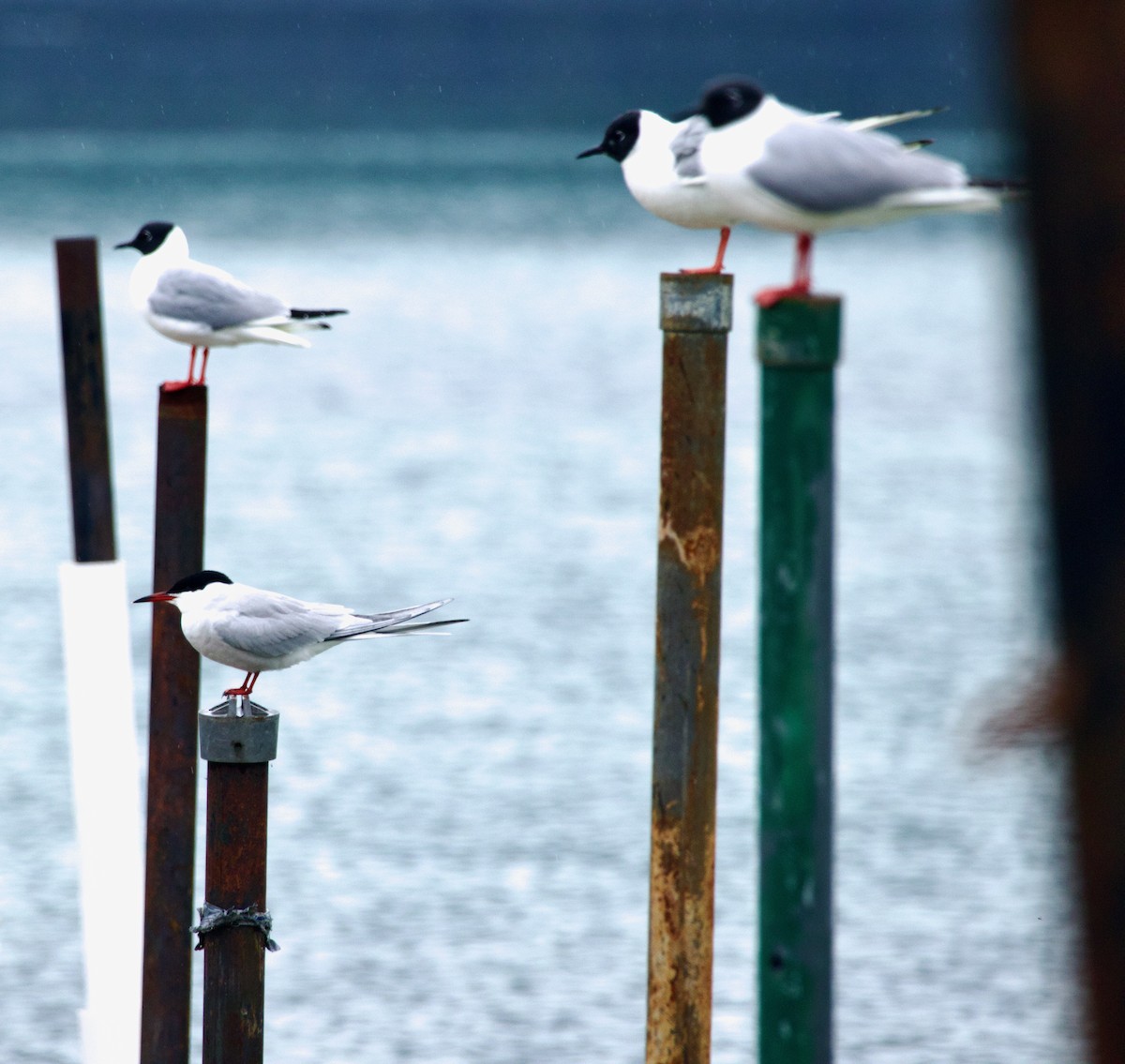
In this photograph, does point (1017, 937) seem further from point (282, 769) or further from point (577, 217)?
point (577, 217)

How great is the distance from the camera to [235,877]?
702cm

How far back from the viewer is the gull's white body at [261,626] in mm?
7383

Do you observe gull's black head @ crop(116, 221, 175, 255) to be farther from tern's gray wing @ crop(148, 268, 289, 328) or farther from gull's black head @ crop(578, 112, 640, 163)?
gull's black head @ crop(578, 112, 640, 163)

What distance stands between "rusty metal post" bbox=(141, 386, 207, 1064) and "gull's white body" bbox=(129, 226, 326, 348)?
56cm

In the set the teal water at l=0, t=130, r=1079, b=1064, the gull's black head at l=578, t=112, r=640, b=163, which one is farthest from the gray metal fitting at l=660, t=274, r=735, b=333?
the teal water at l=0, t=130, r=1079, b=1064

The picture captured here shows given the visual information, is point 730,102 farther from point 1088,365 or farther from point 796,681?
point 1088,365

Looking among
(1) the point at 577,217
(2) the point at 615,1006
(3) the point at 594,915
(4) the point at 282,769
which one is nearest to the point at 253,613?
(2) the point at 615,1006

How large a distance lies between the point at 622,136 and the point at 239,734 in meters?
2.65

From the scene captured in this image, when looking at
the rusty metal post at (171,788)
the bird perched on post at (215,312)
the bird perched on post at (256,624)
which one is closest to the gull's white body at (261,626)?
the bird perched on post at (256,624)

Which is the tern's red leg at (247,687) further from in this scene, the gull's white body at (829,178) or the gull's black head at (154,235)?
the gull's black head at (154,235)

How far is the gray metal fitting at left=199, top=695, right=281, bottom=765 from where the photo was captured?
22.2ft

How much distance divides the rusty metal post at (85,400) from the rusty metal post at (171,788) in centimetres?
117

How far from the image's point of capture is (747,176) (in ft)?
20.0

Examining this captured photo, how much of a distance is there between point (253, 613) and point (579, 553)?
2239cm
